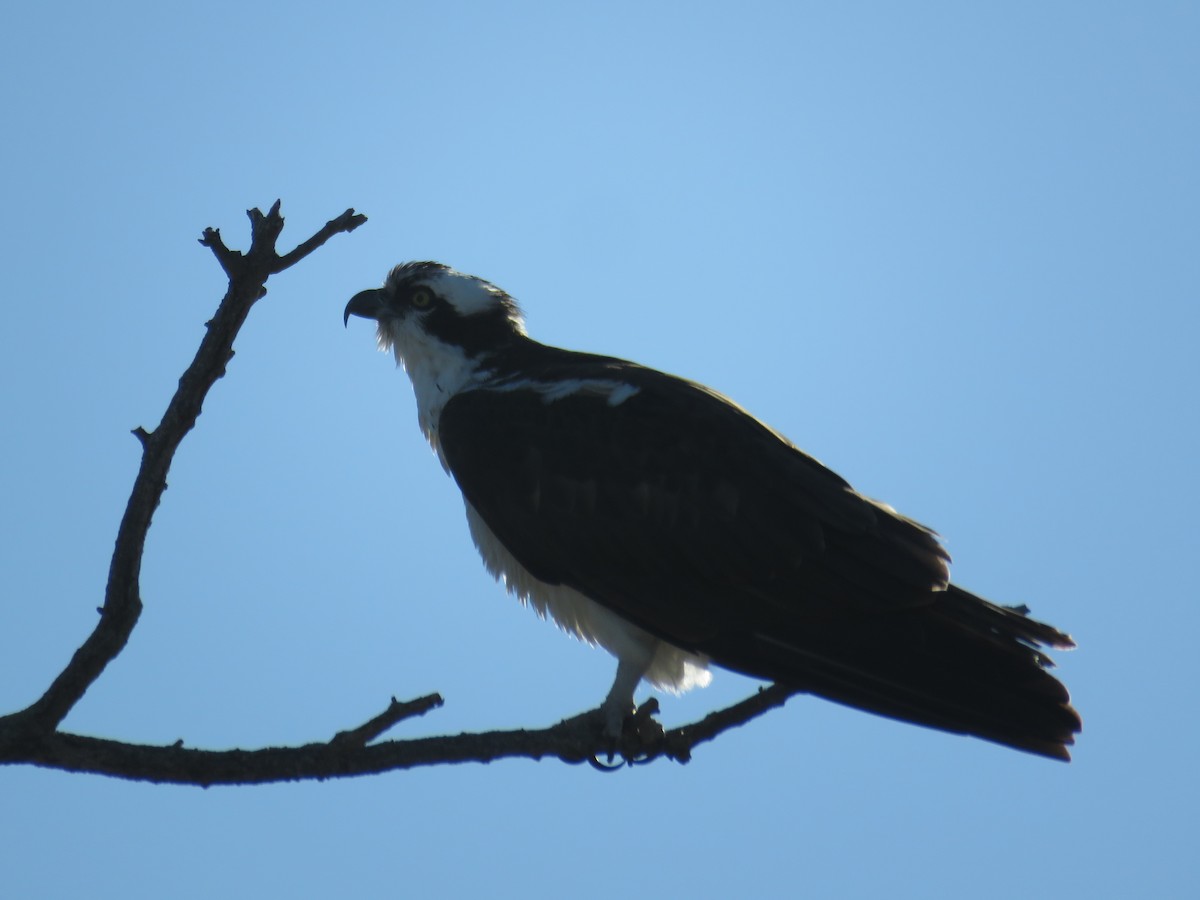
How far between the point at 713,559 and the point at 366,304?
122 inches

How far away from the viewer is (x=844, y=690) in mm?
5109

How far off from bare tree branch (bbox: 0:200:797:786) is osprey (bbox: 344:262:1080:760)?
1.07 m

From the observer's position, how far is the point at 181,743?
15.2ft

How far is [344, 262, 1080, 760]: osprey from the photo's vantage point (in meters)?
5.14

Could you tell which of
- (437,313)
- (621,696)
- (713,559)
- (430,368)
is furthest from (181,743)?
(437,313)

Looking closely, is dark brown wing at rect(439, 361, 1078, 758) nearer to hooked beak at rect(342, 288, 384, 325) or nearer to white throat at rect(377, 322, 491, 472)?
white throat at rect(377, 322, 491, 472)

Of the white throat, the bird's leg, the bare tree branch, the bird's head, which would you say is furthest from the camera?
the bird's head

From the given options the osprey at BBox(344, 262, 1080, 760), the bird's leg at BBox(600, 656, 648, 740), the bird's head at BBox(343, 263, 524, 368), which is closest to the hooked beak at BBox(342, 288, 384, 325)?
the bird's head at BBox(343, 263, 524, 368)

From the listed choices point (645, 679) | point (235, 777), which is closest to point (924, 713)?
point (645, 679)

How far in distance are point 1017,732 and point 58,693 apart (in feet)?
12.1

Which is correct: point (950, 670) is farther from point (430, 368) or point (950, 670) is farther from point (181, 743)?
point (430, 368)

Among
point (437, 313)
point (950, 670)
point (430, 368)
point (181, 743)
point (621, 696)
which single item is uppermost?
point (437, 313)

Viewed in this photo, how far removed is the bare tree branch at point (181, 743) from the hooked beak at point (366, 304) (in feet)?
9.96

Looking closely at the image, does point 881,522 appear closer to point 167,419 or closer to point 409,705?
point 409,705
